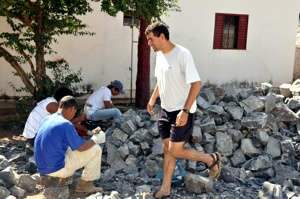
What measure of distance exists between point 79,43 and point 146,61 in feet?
6.52

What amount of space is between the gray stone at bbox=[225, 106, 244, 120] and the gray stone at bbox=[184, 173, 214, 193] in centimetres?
191

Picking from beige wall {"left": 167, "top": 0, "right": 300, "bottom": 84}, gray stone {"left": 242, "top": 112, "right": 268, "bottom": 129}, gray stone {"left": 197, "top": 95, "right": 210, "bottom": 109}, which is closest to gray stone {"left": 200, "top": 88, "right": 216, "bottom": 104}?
gray stone {"left": 197, "top": 95, "right": 210, "bottom": 109}

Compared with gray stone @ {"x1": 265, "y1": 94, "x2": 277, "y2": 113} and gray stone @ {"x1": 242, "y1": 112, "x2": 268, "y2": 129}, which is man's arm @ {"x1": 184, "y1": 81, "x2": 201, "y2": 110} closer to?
gray stone @ {"x1": 242, "y1": 112, "x2": 268, "y2": 129}

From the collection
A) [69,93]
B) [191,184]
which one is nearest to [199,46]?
[69,93]

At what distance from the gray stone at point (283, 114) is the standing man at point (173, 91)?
2.76 metres

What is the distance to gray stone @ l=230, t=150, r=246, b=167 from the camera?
677 cm

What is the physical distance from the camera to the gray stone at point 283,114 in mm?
7663

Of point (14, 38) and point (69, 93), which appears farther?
point (14, 38)

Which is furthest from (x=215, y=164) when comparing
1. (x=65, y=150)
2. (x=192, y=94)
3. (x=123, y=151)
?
(x=65, y=150)

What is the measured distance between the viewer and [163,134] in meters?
5.38

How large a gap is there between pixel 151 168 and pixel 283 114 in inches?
104

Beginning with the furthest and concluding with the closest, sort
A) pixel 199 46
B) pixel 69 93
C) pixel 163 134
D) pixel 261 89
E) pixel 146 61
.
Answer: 1. pixel 199 46
2. pixel 146 61
3. pixel 261 89
4. pixel 69 93
5. pixel 163 134

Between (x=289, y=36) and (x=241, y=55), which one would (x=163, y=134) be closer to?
(x=241, y=55)

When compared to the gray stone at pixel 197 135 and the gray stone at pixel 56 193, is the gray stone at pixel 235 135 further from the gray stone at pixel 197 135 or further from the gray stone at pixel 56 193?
the gray stone at pixel 56 193
